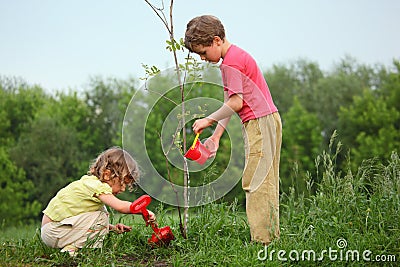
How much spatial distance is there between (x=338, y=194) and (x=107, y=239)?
68.7 inches

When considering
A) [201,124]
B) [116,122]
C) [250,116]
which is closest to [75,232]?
[201,124]

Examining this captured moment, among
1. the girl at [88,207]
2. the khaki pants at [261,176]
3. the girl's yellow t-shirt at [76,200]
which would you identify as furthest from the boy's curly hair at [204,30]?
the girl's yellow t-shirt at [76,200]

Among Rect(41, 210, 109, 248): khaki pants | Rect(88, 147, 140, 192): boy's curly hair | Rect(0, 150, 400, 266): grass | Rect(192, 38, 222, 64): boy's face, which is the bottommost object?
Rect(0, 150, 400, 266): grass

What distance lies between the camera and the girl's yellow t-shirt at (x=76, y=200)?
138 inches

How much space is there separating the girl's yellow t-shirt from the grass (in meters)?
→ 0.27

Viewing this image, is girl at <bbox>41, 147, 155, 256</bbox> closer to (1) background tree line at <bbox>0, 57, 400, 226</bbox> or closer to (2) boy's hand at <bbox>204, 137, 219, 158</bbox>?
(2) boy's hand at <bbox>204, 137, 219, 158</bbox>

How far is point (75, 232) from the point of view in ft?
11.5

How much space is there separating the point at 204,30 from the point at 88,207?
1454 millimetres

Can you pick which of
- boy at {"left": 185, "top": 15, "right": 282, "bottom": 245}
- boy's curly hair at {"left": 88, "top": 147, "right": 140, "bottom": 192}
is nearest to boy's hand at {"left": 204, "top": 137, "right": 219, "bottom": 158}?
boy at {"left": 185, "top": 15, "right": 282, "bottom": 245}

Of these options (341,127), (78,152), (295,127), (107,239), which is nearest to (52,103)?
(78,152)

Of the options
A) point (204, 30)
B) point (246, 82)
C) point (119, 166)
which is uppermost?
point (204, 30)

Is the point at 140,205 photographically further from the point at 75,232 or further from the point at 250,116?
the point at 250,116

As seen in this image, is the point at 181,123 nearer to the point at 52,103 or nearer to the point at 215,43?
the point at 215,43

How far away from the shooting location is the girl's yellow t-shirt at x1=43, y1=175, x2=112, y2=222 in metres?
3.50
